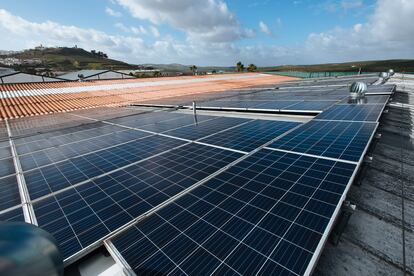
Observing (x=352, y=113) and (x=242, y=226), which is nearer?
(x=242, y=226)

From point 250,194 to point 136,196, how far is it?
3199 mm

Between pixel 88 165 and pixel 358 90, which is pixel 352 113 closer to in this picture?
pixel 358 90

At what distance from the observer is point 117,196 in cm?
591

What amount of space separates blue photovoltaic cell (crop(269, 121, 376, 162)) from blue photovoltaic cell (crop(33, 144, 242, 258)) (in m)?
2.63

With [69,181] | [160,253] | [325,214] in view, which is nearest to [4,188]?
[69,181]

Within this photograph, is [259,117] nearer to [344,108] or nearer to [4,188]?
[344,108]

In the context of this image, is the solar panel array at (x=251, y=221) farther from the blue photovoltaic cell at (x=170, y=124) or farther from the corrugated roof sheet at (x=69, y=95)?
the corrugated roof sheet at (x=69, y=95)

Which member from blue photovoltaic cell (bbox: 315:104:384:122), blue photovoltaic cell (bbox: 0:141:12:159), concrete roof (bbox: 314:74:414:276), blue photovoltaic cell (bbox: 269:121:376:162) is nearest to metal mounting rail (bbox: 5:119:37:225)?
blue photovoltaic cell (bbox: 0:141:12:159)

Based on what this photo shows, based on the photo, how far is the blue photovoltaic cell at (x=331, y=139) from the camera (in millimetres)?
7373

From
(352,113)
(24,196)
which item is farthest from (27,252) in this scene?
(352,113)

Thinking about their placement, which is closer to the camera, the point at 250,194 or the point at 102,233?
the point at 102,233

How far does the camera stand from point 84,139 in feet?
40.5

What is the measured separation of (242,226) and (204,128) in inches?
339

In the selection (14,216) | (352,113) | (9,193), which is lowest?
(9,193)
